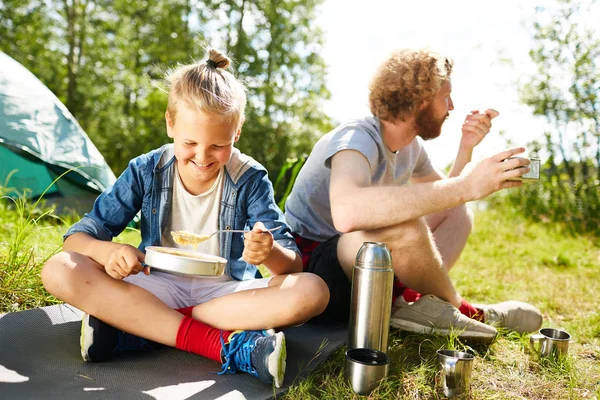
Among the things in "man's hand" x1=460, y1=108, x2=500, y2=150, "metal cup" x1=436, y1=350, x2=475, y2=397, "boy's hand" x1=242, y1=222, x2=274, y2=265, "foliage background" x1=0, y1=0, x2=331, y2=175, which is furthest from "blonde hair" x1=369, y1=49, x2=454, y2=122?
"foliage background" x1=0, y1=0, x2=331, y2=175

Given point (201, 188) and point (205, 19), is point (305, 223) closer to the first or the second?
point (201, 188)

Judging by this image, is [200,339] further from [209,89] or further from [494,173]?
[494,173]

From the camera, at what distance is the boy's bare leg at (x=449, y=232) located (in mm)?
2980

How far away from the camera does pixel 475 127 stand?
2822 mm

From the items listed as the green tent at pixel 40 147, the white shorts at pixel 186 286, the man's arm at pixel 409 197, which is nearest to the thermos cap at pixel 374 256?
the man's arm at pixel 409 197

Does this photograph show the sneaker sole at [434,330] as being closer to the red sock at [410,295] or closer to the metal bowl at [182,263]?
the red sock at [410,295]

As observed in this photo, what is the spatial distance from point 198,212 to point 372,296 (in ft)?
2.70

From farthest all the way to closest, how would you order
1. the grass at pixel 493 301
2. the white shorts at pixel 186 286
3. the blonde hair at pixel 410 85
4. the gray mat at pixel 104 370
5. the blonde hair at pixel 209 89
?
1. the blonde hair at pixel 410 85
2. the white shorts at pixel 186 286
3. the blonde hair at pixel 209 89
4. the grass at pixel 493 301
5. the gray mat at pixel 104 370

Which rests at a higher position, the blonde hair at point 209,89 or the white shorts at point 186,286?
the blonde hair at point 209,89

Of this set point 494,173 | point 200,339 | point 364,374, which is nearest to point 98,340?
point 200,339

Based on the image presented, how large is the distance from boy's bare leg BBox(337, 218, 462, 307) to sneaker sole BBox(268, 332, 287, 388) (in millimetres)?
594

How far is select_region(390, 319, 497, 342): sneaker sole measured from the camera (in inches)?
89.0

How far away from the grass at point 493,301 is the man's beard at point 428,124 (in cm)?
99

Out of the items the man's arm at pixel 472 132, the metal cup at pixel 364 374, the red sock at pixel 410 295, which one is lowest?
the metal cup at pixel 364 374
